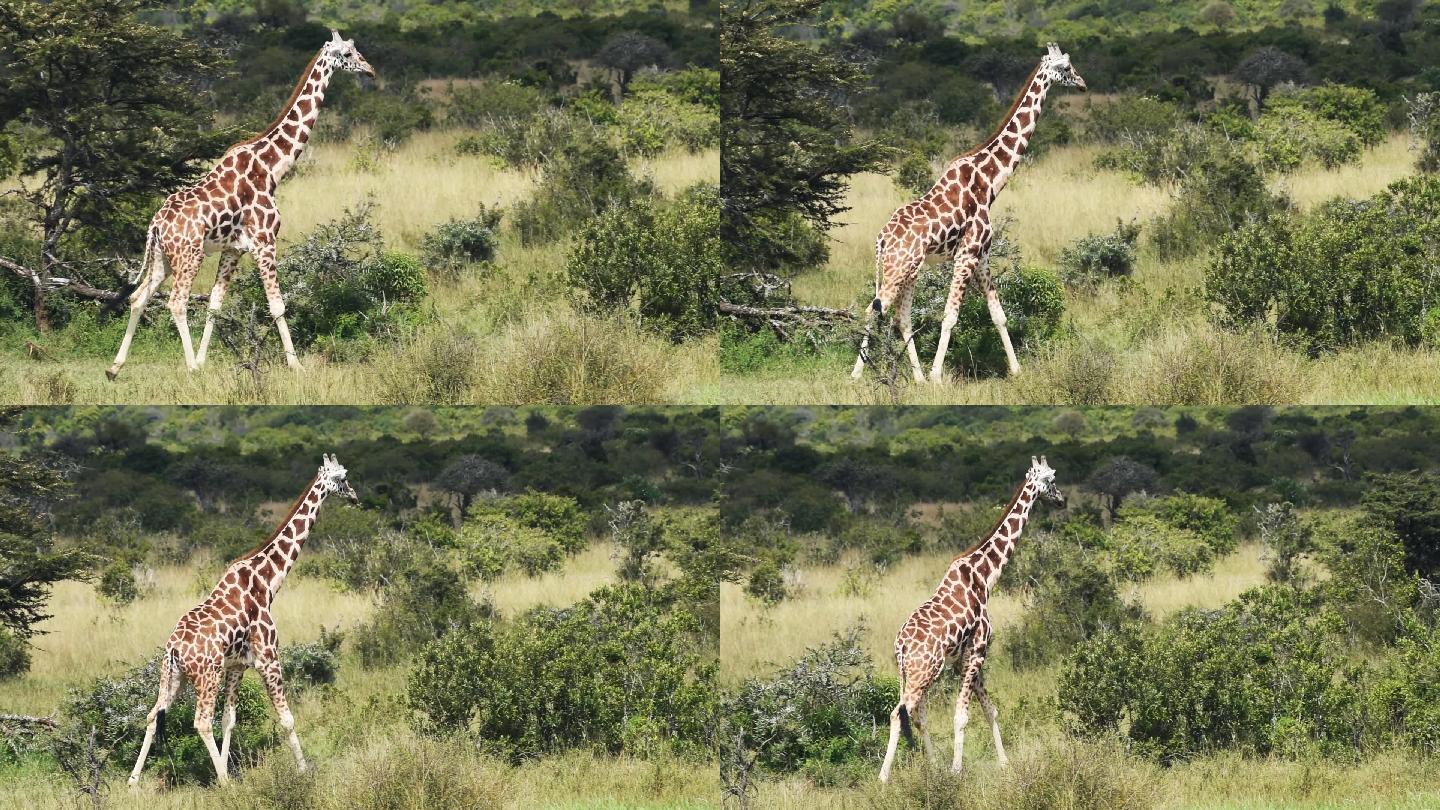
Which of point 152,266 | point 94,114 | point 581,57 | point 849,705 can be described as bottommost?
point 849,705

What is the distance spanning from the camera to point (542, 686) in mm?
15805

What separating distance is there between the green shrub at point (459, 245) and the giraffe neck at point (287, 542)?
21.8 ft

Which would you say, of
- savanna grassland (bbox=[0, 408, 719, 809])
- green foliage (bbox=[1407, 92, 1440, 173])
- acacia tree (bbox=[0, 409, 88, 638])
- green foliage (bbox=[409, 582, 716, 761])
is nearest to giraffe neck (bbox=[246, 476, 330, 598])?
savanna grassland (bbox=[0, 408, 719, 809])

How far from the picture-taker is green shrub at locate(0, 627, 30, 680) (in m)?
17.9

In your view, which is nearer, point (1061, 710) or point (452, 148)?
point (1061, 710)

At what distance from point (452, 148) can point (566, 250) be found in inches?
339

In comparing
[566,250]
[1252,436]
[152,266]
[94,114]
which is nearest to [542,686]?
[152,266]

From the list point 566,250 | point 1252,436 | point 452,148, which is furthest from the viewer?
point 452,148

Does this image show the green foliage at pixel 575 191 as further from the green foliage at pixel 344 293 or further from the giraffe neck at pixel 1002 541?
the giraffe neck at pixel 1002 541

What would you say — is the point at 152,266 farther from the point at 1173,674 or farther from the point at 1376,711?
the point at 1376,711

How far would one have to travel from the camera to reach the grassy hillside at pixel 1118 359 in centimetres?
1612

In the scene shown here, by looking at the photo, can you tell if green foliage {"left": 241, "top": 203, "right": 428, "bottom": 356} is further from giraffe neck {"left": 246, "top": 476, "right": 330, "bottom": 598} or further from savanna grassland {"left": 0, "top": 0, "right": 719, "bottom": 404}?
giraffe neck {"left": 246, "top": 476, "right": 330, "bottom": 598}

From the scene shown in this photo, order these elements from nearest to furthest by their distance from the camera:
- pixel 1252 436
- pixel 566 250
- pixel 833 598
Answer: pixel 833 598 < pixel 566 250 < pixel 1252 436

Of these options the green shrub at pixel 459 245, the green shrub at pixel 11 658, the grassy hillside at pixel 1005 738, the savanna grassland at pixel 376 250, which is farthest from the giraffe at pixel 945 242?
the green shrub at pixel 11 658
